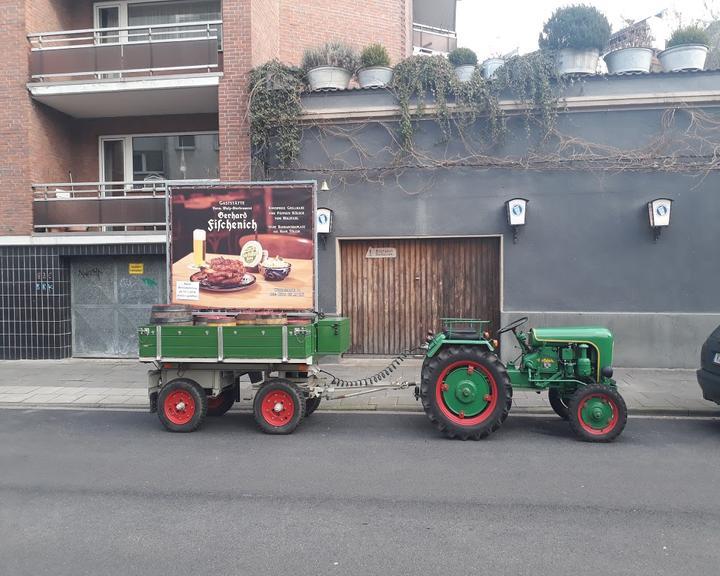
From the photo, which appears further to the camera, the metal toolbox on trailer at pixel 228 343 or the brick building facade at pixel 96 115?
the brick building facade at pixel 96 115

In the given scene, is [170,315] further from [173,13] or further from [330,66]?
[173,13]

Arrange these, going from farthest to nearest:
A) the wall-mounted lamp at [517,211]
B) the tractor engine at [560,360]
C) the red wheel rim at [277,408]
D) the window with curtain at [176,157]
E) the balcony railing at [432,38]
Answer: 1. the balcony railing at [432,38]
2. the window with curtain at [176,157]
3. the wall-mounted lamp at [517,211]
4. the red wheel rim at [277,408]
5. the tractor engine at [560,360]

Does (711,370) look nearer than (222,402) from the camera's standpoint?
Yes

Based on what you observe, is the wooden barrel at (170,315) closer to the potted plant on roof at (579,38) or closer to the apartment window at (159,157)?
the apartment window at (159,157)

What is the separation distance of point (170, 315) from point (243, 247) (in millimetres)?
1409

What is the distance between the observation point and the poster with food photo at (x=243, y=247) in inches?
326

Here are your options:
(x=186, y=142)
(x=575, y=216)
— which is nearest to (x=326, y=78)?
(x=186, y=142)

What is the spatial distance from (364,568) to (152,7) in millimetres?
14195

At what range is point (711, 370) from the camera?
7363 millimetres

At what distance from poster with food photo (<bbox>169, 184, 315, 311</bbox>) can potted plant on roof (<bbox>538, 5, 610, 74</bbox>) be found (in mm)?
6244

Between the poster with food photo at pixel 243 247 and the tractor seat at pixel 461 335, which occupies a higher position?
the poster with food photo at pixel 243 247

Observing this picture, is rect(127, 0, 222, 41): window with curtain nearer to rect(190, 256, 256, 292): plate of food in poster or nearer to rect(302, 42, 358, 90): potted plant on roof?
rect(302, 42, 358, 90): potted plant on roof

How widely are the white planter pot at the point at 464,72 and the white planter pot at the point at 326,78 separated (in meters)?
2.28

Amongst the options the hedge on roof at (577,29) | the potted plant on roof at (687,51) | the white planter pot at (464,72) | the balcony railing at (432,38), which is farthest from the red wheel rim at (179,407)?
the balcony railing at (432,38)
